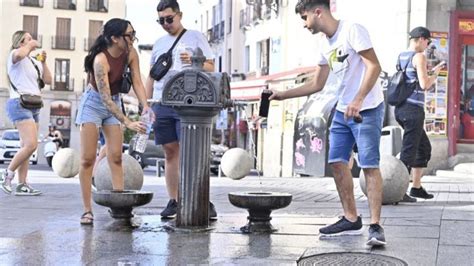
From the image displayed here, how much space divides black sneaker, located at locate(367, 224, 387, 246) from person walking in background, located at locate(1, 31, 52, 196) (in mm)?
4989

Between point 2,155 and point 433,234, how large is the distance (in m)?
28.8

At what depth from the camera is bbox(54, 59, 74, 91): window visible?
205ft

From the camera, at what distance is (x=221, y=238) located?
5691 mm

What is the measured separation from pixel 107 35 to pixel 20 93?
3.05 m

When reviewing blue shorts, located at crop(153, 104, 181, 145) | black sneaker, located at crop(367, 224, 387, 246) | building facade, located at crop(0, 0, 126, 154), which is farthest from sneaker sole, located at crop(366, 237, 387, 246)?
building facade, located at crop(0, 0, 126, 154)

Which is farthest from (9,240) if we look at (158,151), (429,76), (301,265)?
(158,151)

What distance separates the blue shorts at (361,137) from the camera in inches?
222

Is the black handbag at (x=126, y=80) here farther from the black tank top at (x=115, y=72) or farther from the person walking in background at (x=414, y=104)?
the person walking in background at (x=414, y=104)

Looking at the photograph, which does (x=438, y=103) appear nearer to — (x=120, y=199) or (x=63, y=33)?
(x=120, y=199)

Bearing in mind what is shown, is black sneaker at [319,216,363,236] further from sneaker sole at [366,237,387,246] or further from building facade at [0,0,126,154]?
building facade at [0,0,126,154]

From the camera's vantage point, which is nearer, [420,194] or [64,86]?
[420,194]

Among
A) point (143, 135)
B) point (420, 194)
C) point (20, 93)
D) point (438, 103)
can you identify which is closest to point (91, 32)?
point (438, 103)

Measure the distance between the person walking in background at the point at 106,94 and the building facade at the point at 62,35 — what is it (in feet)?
181

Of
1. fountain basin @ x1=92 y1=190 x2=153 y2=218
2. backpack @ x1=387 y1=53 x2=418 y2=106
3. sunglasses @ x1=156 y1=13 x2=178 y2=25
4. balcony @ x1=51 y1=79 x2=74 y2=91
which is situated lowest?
fountain basin @ x1=92 y1=190 x2=153 y2=218
